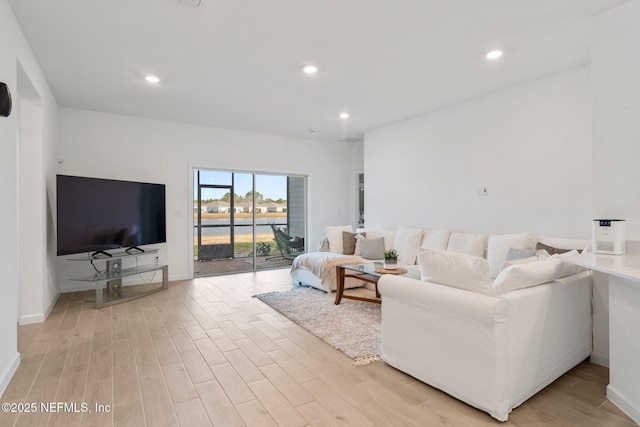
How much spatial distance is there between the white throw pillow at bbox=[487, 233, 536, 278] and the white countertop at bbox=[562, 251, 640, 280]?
134cm

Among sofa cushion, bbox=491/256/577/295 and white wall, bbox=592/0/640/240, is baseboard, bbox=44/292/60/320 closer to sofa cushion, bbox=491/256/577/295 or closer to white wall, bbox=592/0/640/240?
sofa cushion, bbox=491/256/577/295

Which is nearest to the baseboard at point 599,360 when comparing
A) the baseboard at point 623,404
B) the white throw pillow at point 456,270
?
the baseboard at point 623,404

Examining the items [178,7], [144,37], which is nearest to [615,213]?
[178,7]

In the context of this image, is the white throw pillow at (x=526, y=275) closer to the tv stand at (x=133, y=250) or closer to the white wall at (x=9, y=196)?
the white wall at (x=9, y=196)

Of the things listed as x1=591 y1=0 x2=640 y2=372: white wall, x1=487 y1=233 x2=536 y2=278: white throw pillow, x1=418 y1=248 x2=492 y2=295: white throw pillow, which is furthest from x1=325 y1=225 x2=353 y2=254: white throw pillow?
x1=591 y1=0 x2=640 y2=372: white wall

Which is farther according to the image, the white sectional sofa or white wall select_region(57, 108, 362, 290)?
white wall select_region(57, 108, 362, 290)

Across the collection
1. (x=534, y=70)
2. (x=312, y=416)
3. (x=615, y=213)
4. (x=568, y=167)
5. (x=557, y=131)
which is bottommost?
(x=312, y=416)

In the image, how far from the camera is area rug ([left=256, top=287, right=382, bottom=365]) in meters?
2.82

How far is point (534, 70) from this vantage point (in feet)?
11.4

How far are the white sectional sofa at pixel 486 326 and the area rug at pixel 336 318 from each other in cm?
37

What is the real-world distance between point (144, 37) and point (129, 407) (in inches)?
110

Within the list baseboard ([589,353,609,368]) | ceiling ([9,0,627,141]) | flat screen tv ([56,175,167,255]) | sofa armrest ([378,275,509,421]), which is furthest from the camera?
flat screen tv ([56,175,167,255])

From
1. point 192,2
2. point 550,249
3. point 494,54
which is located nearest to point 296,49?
point 192,2

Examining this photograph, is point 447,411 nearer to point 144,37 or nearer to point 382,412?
point 382,412
